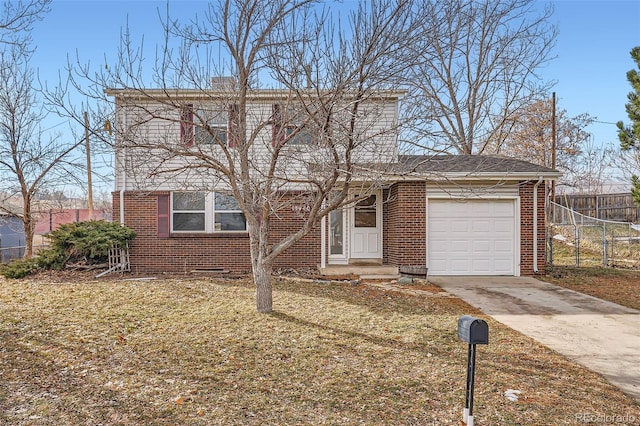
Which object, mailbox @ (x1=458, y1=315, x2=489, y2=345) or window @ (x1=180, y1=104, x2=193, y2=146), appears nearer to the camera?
mailbox @ (x1=458, y1=315, x2=489, y2=345)

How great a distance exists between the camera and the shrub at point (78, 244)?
11242 millimetres

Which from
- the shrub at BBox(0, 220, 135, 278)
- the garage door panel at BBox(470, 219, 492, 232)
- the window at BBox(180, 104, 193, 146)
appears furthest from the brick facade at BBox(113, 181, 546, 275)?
the window at BBox(180, 104, 193, 146)

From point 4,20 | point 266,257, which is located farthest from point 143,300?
point 4,20

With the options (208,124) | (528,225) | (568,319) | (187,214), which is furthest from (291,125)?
(528,225)

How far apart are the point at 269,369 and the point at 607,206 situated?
23211mm

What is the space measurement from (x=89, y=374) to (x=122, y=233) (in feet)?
26.1

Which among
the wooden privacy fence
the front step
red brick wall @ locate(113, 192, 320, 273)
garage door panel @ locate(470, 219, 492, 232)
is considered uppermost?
the wooden privacy fence

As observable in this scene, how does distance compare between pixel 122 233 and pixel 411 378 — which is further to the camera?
pixel 122 233

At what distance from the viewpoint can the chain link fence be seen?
14.4m

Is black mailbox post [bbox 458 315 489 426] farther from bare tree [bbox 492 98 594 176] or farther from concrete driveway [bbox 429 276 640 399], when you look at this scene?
bare tree [bbox 492 98 594 176]

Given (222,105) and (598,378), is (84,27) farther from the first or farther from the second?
(598,378)

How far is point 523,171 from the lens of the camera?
35.7 feet

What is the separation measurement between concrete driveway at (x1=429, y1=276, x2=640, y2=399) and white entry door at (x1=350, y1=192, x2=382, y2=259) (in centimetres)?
236

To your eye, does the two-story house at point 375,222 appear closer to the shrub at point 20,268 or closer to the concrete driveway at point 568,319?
the concrete driveway at point 568,319
